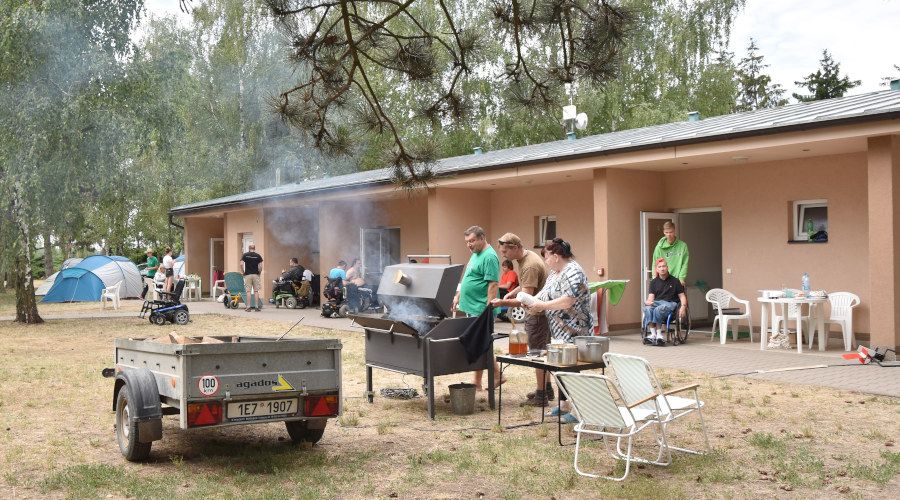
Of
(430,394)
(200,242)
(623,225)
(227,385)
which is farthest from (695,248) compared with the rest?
(200,242)

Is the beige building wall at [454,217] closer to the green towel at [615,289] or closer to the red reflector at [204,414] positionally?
the green towel at [615,289]

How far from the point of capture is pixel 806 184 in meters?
12.7

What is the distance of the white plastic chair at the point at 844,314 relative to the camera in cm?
1138

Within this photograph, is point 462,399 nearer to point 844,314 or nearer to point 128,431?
point 128,431

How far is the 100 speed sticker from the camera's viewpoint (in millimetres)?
A: 5590

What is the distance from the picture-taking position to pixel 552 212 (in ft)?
55.3

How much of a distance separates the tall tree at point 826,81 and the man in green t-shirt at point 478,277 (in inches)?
1525

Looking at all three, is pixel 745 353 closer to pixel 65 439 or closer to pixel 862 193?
pixel 862 193

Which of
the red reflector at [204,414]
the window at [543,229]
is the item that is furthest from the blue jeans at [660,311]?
the red reflector at [204,414]

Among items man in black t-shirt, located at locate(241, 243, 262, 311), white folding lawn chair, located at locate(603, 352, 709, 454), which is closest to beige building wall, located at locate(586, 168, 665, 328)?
white folding lawn chair, located at locate(603, 352, 709, 454)

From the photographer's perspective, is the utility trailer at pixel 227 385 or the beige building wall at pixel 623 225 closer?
the utility trailer at pixel 227 385

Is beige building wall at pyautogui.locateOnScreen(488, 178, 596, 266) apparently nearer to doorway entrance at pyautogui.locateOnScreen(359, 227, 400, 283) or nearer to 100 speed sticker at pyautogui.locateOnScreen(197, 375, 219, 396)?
doorway entrance at pyautogui.locateOnScreen(359, 227, 400, 283)

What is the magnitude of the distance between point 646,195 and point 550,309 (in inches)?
320

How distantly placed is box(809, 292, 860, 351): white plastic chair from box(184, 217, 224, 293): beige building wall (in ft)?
77.6
